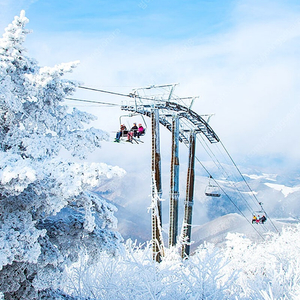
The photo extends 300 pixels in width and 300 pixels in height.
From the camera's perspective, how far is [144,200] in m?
179

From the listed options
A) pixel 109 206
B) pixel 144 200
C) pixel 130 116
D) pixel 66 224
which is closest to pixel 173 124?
pixel 130 116

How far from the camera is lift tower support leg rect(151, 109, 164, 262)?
9.52 metres

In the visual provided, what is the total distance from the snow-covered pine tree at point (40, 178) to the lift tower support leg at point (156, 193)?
3.18m

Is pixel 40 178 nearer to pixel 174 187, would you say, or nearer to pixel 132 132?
pixel 174 187

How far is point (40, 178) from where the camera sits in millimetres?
4305

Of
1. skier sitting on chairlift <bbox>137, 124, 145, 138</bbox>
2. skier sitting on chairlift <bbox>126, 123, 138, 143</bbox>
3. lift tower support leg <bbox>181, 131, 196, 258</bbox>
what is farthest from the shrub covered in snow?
skier sitting on chairlift <bbox>137, 124, 145, 138</bbox>

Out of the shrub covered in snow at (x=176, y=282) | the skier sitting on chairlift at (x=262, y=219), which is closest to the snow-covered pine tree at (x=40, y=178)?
the shrub covered in snow at (x=176, y=282)

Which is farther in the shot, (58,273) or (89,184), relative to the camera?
(58,273)

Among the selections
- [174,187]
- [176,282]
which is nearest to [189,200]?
[174,187]

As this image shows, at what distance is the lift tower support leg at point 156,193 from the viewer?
952 cm

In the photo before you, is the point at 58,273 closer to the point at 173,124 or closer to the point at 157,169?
the point at 157,169

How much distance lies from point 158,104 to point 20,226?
6899 mm

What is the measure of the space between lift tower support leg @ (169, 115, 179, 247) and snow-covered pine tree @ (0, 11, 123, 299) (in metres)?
4.26

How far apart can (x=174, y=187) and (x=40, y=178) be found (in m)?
6.89
